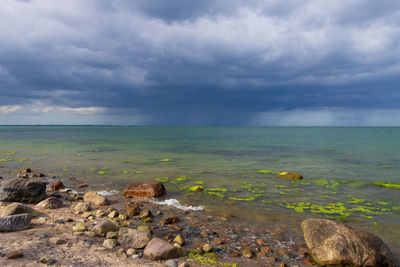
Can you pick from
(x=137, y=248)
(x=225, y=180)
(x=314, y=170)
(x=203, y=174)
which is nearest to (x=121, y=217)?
(x=137, y=248)

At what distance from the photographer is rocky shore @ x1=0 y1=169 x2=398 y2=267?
19.7ft

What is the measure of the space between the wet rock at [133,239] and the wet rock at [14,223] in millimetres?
2959

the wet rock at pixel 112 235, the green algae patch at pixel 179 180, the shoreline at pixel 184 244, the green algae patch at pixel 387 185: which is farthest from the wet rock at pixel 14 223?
the green algae patch at pixel 387 185

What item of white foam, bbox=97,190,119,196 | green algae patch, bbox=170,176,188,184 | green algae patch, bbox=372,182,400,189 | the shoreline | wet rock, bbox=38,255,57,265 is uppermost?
wet rock, bbox=38,255,57,265

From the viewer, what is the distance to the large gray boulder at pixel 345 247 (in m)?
6.12

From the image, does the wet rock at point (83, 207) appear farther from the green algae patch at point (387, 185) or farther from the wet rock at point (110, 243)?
the green algae patch at point (387, 185)

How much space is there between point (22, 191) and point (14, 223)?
4721 millimetres

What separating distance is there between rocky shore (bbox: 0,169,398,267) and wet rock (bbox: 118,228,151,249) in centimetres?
3

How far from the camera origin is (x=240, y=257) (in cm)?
654

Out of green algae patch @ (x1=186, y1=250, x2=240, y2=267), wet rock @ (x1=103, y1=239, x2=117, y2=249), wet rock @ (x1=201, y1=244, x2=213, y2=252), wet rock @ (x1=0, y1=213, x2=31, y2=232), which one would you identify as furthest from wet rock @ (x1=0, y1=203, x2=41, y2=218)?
wet rock @ (x1=201, y1=244, x2=213, y2=252)

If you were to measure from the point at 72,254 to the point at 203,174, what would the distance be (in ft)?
45.6

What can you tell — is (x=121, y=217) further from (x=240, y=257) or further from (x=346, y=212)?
(x=346, y=212)

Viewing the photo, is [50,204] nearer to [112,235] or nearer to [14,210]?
[14,210]

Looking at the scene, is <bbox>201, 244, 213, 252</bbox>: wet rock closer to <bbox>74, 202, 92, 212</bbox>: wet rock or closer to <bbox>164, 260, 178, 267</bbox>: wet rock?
<bbox>164, 260, 178, 267</bbox>: wet rock
